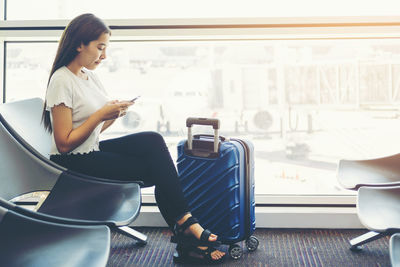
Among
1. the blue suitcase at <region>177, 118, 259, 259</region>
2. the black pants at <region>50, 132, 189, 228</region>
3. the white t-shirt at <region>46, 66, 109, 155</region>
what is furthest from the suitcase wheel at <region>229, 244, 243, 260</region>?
the white t-shirt at <region>46, 66, 109, 155</region>

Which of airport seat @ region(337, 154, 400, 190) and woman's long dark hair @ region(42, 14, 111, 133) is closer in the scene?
woman's long dark hair @ region(42, 14, 111, 133)

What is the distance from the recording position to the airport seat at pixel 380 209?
4.32 ft

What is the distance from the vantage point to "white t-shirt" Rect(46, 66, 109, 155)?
5.23 feet

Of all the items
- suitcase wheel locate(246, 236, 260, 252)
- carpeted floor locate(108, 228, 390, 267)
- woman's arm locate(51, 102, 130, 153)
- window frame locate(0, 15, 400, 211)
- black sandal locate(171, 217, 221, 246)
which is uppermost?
window frame locate(0, 15, 400, 211)

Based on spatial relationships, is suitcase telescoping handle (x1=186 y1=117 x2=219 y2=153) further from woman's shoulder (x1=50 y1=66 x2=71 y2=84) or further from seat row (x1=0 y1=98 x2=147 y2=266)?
woman's shoulder (x1=50 y1=66 x2=71 y2=84)

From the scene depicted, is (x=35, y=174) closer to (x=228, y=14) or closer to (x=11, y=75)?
(x=11, y=75)

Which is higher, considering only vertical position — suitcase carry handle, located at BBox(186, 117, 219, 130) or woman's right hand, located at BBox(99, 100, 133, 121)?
woman's right hand, located at BBox(99, 100, 133, 121)

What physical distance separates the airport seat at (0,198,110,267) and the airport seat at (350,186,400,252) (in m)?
0.82

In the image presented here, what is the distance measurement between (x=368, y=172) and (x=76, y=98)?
4.03 ft

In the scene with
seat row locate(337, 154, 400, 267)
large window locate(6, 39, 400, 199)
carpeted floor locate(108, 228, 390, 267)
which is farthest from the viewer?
large window locate(6, 39, 400, 199)

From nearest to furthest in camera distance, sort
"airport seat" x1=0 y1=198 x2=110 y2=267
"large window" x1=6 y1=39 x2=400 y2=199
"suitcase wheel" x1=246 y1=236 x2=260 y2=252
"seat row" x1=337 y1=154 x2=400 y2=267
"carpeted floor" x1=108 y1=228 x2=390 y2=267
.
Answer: "airport seat" x1=0 y1=198 x2=110 y2=267 → "seat row" x1=337 y1=154 x2=400 y2=267 → "carpeted floor" x1=108 y1=228 x2=390 y2=267 → "suitcase wheel" x1=246 y1=236 x2=260 y2=252 → "large window" x1=6 y1=39 x2=400 y2=199

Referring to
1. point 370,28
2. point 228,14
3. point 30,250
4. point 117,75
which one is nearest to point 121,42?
point 117,75

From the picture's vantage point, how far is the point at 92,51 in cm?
Answer: 167

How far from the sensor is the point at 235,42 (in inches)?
87.7
